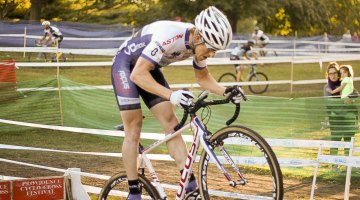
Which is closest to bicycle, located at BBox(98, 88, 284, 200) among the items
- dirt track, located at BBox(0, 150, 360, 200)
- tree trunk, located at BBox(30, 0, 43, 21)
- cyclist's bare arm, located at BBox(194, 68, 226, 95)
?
cyclist's bare arm, located at BBox(194, 68, 226, 95)

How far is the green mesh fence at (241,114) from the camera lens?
10.4 m

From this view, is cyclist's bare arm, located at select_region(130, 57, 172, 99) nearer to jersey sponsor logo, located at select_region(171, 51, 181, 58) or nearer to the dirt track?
jersey sponsor logo, located at select_region(171, 51, 181, 58)

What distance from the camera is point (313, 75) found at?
32.5 metres

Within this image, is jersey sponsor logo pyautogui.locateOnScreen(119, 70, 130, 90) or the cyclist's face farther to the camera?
jersey sponsor logo pyautogui.locateOnScreen(119, 70, 130, 90)

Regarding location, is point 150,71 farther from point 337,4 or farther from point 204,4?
point 337,4

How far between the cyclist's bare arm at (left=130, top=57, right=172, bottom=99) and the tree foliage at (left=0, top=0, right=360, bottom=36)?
35312 millimetres

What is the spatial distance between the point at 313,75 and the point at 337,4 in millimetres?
29766

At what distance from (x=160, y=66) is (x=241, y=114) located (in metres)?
6.15

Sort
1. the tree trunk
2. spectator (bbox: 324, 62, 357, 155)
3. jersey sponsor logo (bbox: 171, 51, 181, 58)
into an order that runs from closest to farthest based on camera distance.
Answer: jersey sponsor logo (bbox: 171, 51, 181, 58), spectator (bbox: 324, 62, 357, 155), the tree trunk

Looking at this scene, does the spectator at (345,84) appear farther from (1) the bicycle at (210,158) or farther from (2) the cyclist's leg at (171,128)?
(2) the cyclist's leg at (171,128)

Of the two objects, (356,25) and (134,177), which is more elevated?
(356,25)

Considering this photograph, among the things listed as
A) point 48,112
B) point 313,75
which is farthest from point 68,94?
point 313,75

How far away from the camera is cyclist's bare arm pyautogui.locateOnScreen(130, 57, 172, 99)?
18.6ft

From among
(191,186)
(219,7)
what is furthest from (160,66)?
(219,7)
